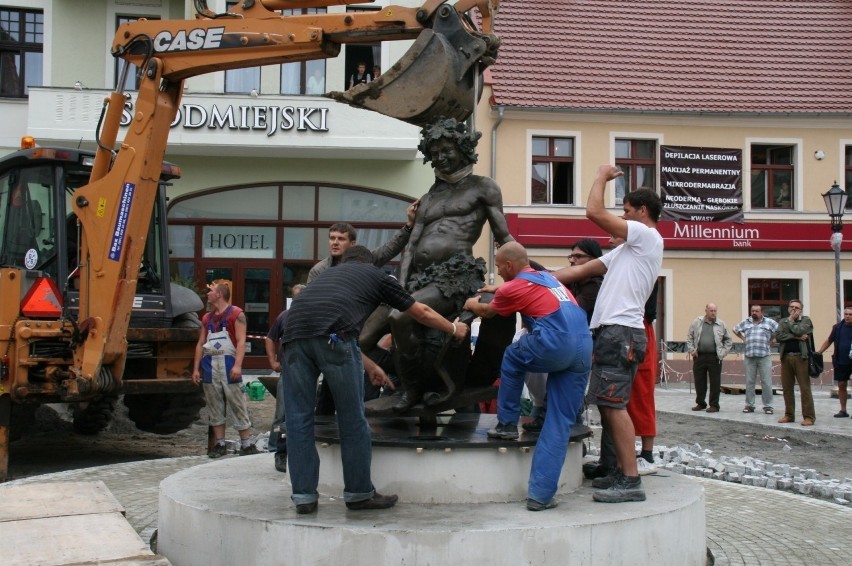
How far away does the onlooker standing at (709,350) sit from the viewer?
1541 cm

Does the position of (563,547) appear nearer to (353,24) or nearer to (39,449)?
(353,24)

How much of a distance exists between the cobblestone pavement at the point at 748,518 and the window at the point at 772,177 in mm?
16983

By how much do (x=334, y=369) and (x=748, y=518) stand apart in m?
3.59

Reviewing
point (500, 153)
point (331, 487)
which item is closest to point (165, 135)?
point (331, 487)

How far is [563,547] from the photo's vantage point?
456 centimetres

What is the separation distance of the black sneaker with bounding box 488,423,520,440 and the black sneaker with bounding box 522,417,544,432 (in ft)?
1.29

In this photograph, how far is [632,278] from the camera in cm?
534

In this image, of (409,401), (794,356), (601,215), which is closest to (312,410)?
(409,401)

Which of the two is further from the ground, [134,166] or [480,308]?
[134,166]

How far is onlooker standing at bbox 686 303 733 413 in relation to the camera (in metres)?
15.4

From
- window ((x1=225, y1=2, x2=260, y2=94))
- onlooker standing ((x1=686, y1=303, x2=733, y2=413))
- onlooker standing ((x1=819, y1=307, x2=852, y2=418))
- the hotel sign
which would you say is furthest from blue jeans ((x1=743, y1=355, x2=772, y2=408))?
window ((x1=225, y1=2, x2=260, y2=94))

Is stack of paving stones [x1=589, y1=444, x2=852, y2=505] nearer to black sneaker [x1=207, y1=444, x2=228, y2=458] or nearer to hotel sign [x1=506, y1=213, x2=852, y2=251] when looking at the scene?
black sneaker [x1=207, y1=444, x2=228, y2=458]

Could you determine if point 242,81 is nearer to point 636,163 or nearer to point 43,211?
point 636,163

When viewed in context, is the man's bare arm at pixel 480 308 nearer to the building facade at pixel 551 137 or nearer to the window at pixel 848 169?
the building facade at pixel 551 137
